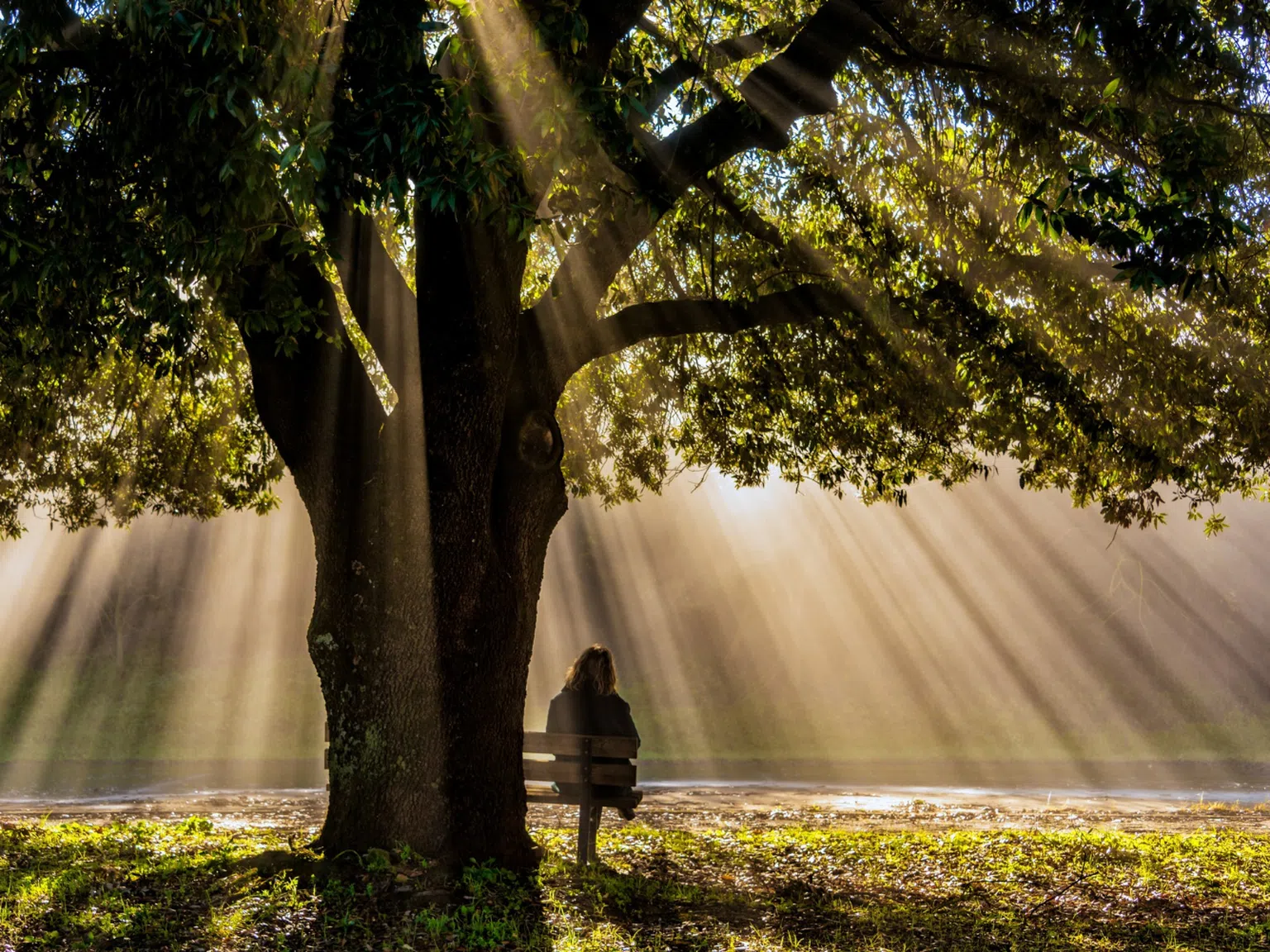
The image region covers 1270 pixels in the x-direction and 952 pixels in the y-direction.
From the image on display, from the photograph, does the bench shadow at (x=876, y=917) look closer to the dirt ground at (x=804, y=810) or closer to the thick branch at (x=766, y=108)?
the dirt ground at (x=804, y=810)

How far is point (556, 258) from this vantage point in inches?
554

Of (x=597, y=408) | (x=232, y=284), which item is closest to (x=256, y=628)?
(x=597, y=408)

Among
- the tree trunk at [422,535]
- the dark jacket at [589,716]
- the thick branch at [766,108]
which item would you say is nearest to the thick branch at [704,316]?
the tree trunk at [422,535]

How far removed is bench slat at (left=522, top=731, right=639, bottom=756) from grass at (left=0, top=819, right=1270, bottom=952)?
2.75 feet

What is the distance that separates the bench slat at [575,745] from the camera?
8.91m

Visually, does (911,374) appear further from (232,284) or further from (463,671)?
(232,284)

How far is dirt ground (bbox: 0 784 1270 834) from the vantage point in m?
13.0

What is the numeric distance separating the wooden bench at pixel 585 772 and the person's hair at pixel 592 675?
0.68m

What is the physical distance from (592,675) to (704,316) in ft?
10.8

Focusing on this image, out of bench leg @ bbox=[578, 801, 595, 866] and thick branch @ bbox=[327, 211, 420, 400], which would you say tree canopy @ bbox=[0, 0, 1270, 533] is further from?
bench leg @ bbox=[578, 801, 595, 866]

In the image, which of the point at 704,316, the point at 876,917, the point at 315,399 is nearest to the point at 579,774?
the point at 876,917

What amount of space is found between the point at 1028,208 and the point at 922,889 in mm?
5309

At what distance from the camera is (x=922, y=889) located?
849cm

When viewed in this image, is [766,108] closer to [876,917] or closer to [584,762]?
[584,762]
